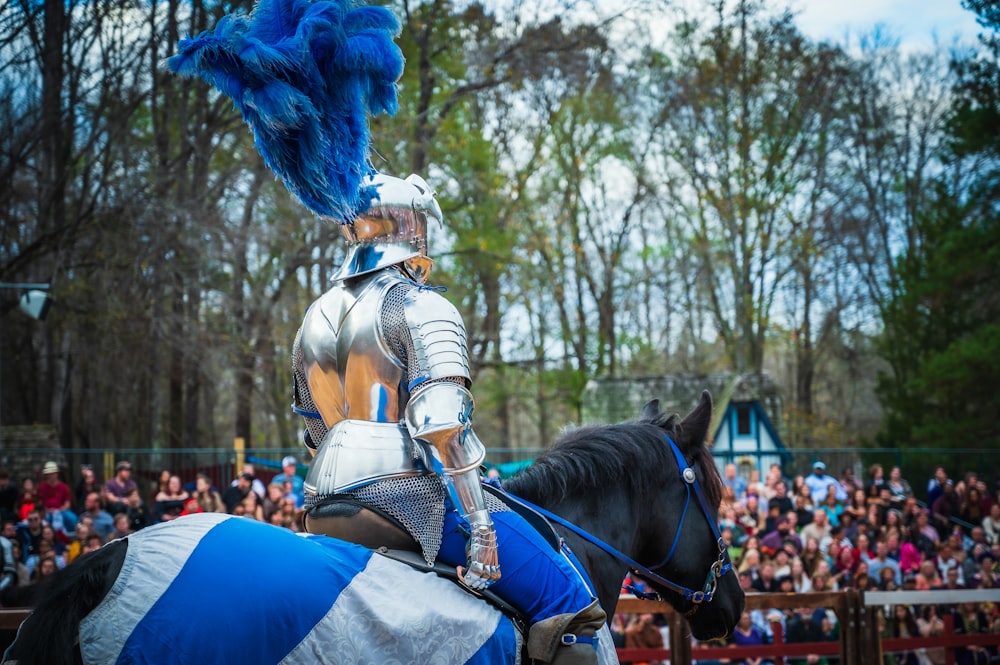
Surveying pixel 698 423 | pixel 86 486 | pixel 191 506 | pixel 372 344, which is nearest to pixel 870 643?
pixel 698 423

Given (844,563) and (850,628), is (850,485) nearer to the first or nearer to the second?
(844,563)

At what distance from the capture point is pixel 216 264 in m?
15.6

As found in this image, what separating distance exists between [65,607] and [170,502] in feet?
23.0

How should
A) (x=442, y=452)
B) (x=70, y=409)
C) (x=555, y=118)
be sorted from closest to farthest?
(x=442, y=452)
(x=70, y=409)
(x=555, y=118)

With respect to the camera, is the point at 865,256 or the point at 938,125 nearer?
the point at 938,125

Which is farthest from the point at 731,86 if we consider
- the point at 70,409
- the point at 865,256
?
the point at 70,409

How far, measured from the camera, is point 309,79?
9.57 ft

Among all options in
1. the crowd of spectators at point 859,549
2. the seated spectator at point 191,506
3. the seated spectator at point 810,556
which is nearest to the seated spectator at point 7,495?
the seated spectator at point 191,506

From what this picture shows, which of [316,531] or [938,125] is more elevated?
[938,125]

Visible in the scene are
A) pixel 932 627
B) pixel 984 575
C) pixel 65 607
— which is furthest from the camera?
pixel 984 575

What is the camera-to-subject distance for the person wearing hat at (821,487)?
1196cm

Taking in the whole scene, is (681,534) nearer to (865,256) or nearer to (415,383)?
(415,383)

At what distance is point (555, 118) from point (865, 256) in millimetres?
9120

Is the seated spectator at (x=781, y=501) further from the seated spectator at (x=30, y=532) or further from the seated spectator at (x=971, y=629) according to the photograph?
the seated spectator at (x=30, y=532)
